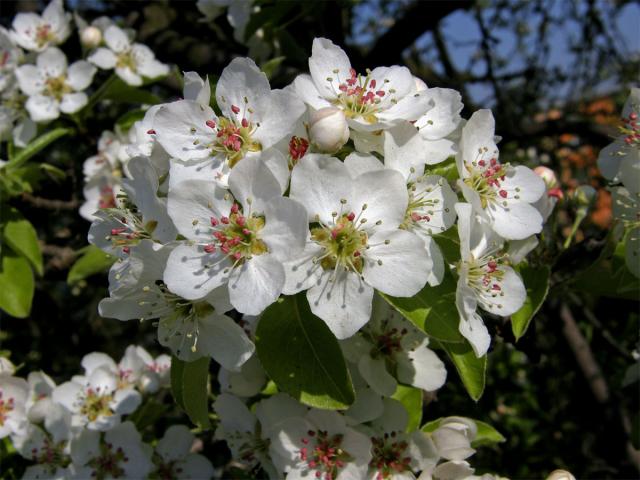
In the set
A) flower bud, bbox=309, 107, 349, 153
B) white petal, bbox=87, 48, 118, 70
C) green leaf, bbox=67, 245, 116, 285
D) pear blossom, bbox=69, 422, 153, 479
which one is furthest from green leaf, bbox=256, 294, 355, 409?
white petal, bbox=87, 48, 118, 70

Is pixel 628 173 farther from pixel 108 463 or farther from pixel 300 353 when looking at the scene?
pixel 108 463

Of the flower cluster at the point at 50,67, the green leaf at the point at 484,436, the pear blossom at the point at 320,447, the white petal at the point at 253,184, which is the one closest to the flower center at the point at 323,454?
the pear blossom at the point at 320,447

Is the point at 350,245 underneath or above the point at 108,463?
above

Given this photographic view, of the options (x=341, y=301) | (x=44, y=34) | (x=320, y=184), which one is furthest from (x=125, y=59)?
(x=341, y=301)

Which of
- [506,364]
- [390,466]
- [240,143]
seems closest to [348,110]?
[240,143]

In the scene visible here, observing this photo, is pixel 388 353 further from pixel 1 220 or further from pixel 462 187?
pixel 1 220

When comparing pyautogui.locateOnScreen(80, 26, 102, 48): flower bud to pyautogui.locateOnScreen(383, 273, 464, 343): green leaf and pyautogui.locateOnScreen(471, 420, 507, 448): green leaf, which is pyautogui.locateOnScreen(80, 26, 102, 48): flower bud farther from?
pyautogui.locateOnScreen(471, 420, 507, 448): green leaf
